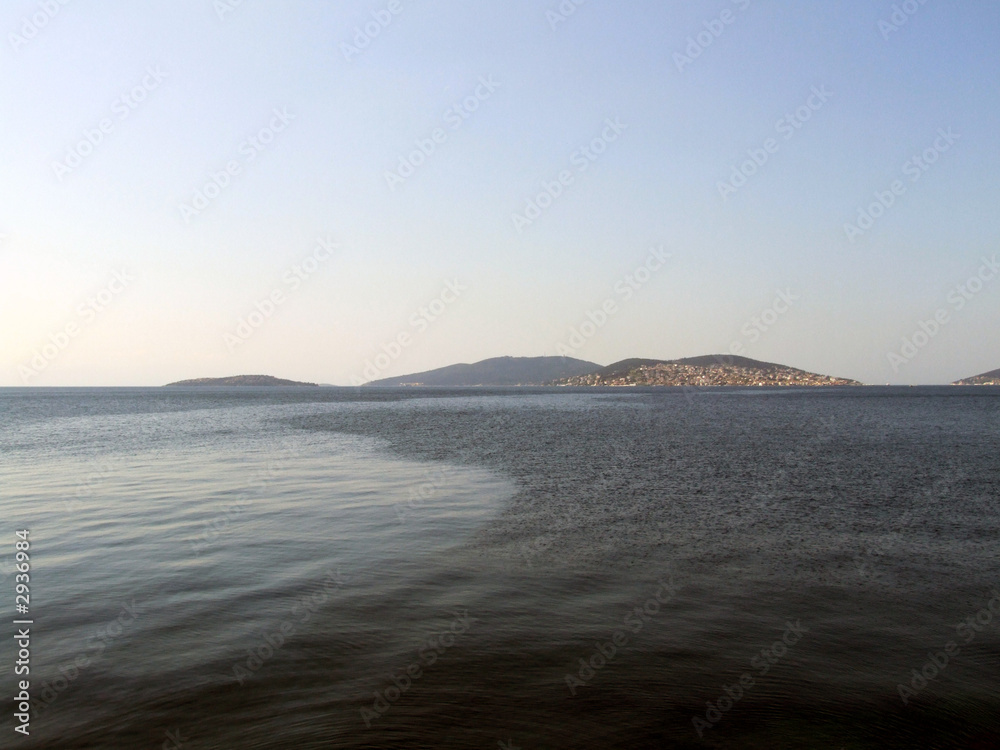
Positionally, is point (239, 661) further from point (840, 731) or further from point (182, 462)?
point (182, 462)

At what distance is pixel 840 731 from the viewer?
735cm

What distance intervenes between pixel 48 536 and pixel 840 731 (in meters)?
19.2

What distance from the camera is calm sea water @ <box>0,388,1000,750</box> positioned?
754cm

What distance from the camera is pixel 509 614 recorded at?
1096 centimetres

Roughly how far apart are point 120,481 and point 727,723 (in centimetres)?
2705

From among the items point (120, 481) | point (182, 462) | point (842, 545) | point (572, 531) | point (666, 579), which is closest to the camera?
point (666, 579)

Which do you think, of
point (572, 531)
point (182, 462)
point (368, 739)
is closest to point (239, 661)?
point (368, 739)

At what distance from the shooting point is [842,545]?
15.8 metres

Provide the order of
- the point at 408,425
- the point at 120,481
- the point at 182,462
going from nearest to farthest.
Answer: the point at 120,481, the point at 182,462, the point at 408,425

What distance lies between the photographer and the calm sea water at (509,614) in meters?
7.54

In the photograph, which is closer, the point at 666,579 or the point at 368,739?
the point at 368,739

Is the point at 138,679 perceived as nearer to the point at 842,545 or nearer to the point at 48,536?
the point at 48,536

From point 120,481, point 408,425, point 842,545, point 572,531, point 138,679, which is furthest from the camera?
point 408,425

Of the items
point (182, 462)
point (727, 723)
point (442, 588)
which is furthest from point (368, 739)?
point (182, 462)
